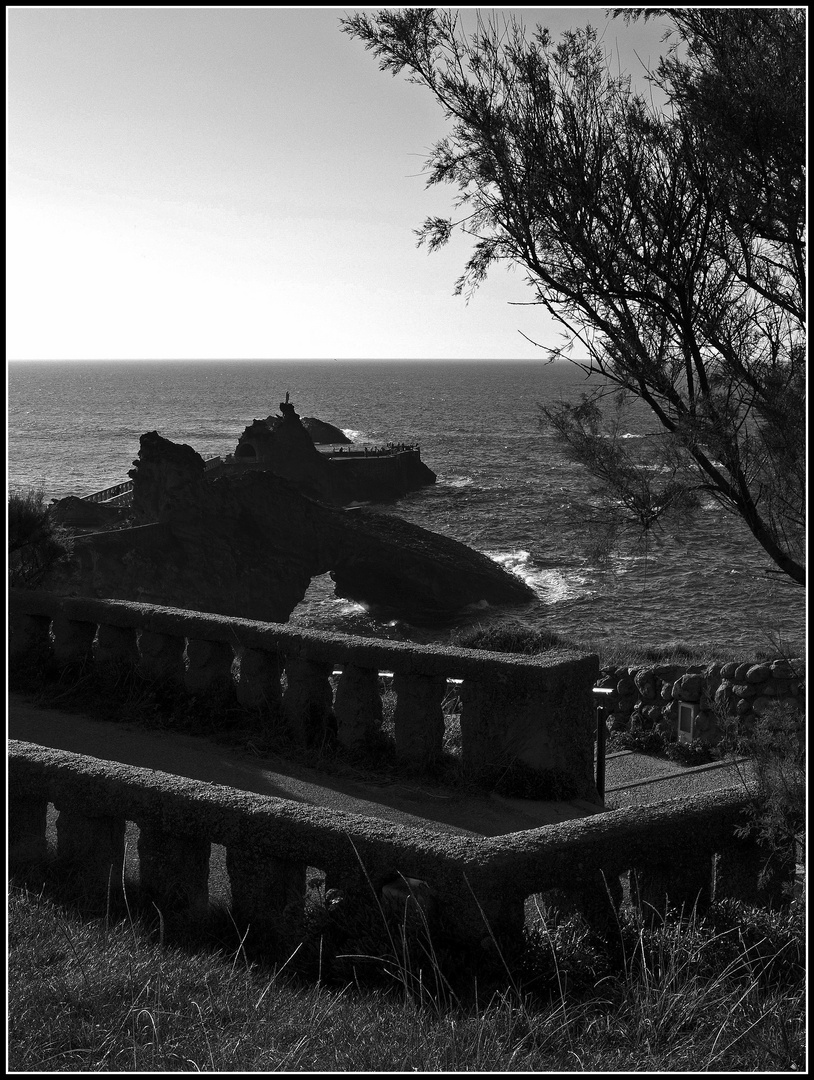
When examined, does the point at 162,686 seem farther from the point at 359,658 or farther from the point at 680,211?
the point at 680,211

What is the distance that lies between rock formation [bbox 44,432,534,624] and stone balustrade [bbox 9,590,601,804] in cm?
1899

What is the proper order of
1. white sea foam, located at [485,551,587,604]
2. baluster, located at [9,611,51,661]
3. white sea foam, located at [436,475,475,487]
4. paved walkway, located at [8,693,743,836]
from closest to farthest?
paved walkway, located at [8,693,743,836], baluster, located at [9,611,51,661], white sea foam, located at [485,551,587,604], white sea foam, located at [436,475,475,487]

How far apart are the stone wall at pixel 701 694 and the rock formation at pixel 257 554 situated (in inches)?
671

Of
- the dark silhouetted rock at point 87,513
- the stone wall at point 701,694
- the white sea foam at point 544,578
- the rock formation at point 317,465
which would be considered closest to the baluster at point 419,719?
the stone wall at point 701,694

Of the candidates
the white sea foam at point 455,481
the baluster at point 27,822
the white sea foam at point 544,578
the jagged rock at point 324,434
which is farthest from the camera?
the jagged rock at point 324,434

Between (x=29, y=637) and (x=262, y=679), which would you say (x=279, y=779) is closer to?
(x=262, y=679)

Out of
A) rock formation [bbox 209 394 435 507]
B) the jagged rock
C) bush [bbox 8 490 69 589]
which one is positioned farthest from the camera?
the jagged rock

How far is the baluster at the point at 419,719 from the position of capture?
6367 mm

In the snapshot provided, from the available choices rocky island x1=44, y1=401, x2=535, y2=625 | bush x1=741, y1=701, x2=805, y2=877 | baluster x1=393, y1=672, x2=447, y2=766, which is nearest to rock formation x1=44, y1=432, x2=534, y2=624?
rocky island x1=44, y1=401, x2=535, y2=625

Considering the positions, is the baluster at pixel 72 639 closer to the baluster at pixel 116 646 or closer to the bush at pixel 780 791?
the baluster at pixel 116 646

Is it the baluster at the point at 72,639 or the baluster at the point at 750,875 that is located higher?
the baluster at the point at 72,639

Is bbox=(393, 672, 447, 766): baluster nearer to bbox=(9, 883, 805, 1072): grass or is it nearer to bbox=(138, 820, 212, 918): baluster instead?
bbox=(138, 820, 212, 918): baluster

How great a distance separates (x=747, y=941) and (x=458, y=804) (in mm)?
2457

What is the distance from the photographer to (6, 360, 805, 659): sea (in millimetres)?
24969
